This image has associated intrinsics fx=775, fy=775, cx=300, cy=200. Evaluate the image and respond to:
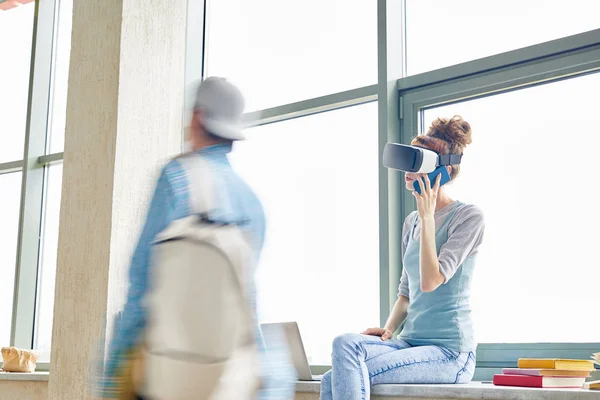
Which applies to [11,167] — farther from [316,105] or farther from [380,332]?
[380,332]

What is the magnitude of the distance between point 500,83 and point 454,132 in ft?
1.53

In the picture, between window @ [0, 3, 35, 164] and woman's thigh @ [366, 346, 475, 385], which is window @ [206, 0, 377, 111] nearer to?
woman's thigh @ [366, 346, 475, 385]

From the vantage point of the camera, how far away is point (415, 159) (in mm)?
2555

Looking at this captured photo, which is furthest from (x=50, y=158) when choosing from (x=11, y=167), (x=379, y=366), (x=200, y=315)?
(x=200, y=315)

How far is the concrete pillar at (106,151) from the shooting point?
142 inches

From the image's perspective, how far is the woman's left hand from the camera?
2.54 metres

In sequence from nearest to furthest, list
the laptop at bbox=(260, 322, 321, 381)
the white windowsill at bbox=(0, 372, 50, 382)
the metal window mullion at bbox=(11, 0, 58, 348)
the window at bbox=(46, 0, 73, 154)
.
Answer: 1. the laptop at bbox=(260, 322, 321, 381)
2. the white windowsill at bbox=(0, 372, 50, 382)
3. the metal window mullion at bbox=(11, 0, 58, 348)
4. the window at bbox=(46, 0, 73, 154)

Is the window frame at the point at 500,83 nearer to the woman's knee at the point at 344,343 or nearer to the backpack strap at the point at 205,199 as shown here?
the woman's knee at the point at 344,343

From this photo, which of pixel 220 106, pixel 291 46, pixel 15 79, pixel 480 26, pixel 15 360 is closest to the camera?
pixel 220 106

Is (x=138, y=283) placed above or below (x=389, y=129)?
below

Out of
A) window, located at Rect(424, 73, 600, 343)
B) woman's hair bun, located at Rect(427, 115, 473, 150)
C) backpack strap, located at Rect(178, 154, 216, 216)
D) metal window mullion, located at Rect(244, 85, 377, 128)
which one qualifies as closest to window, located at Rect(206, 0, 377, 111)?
metal window mullion, located at Rect(244, 85, 377, 128)

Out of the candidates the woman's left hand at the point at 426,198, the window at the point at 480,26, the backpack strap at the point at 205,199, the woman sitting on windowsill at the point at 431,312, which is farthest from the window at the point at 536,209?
the backpack strap at the point at 205,199

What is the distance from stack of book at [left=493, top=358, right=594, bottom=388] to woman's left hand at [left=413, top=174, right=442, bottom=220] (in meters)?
0.56

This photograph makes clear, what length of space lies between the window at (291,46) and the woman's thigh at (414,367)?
1398 mm
